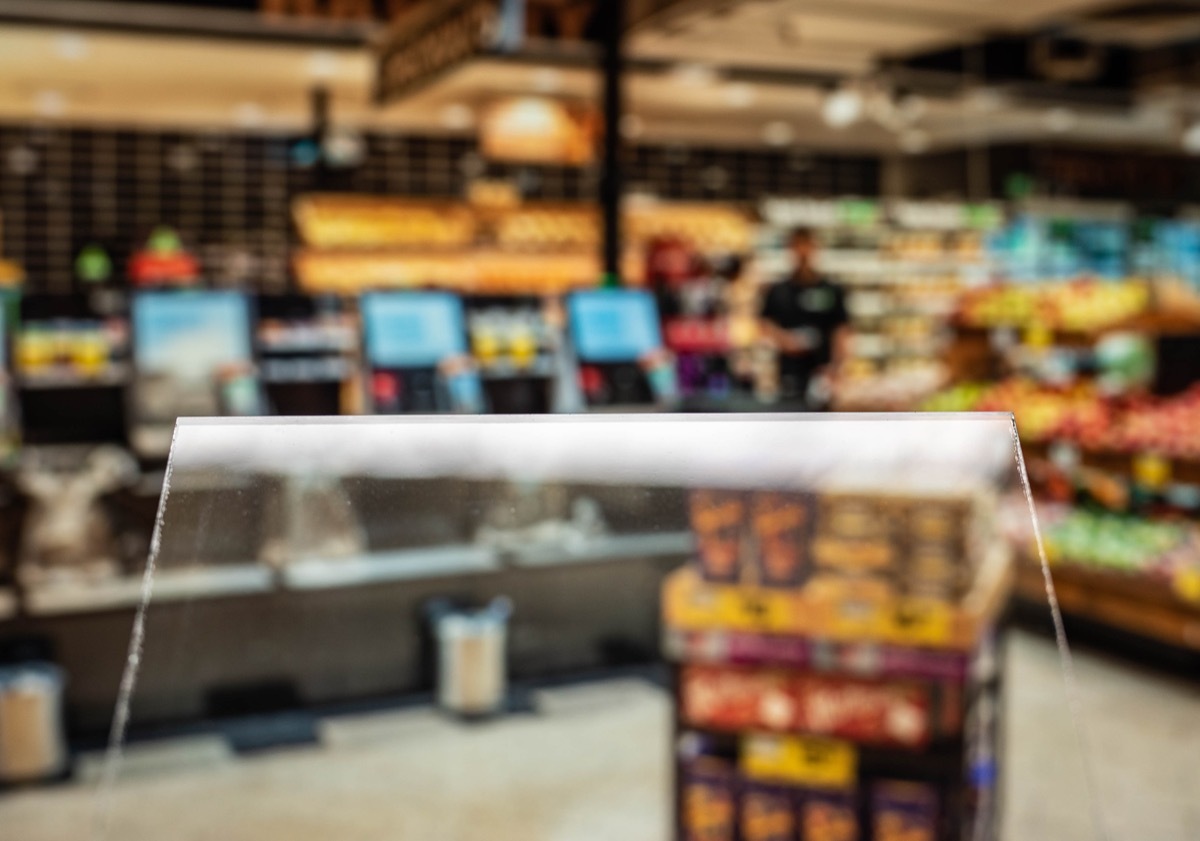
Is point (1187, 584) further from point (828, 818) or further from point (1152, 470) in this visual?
point (828, 818)

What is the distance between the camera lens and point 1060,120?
1274 centimetres

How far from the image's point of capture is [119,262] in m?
13.4

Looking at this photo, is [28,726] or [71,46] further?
[71,46]

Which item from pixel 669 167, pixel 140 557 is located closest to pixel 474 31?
pixel 140 557

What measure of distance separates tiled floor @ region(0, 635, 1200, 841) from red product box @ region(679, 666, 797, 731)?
207 millimetres

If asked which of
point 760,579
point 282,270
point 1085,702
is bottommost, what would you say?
point 1085,702

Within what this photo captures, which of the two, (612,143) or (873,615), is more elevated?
(612,143)

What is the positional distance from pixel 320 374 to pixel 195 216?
9.28 m

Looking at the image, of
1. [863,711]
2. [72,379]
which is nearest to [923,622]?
[863,711]

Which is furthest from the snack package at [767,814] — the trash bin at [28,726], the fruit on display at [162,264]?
Answer: the fruit on display at [162,264]

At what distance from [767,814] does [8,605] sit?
2959 mm

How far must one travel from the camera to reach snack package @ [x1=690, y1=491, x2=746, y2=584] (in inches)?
54.6

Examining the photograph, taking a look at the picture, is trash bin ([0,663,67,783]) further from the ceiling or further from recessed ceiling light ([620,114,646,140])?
recessed ceiling light ([620,114,646,140])

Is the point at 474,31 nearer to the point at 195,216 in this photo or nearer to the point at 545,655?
the point at 545,655
